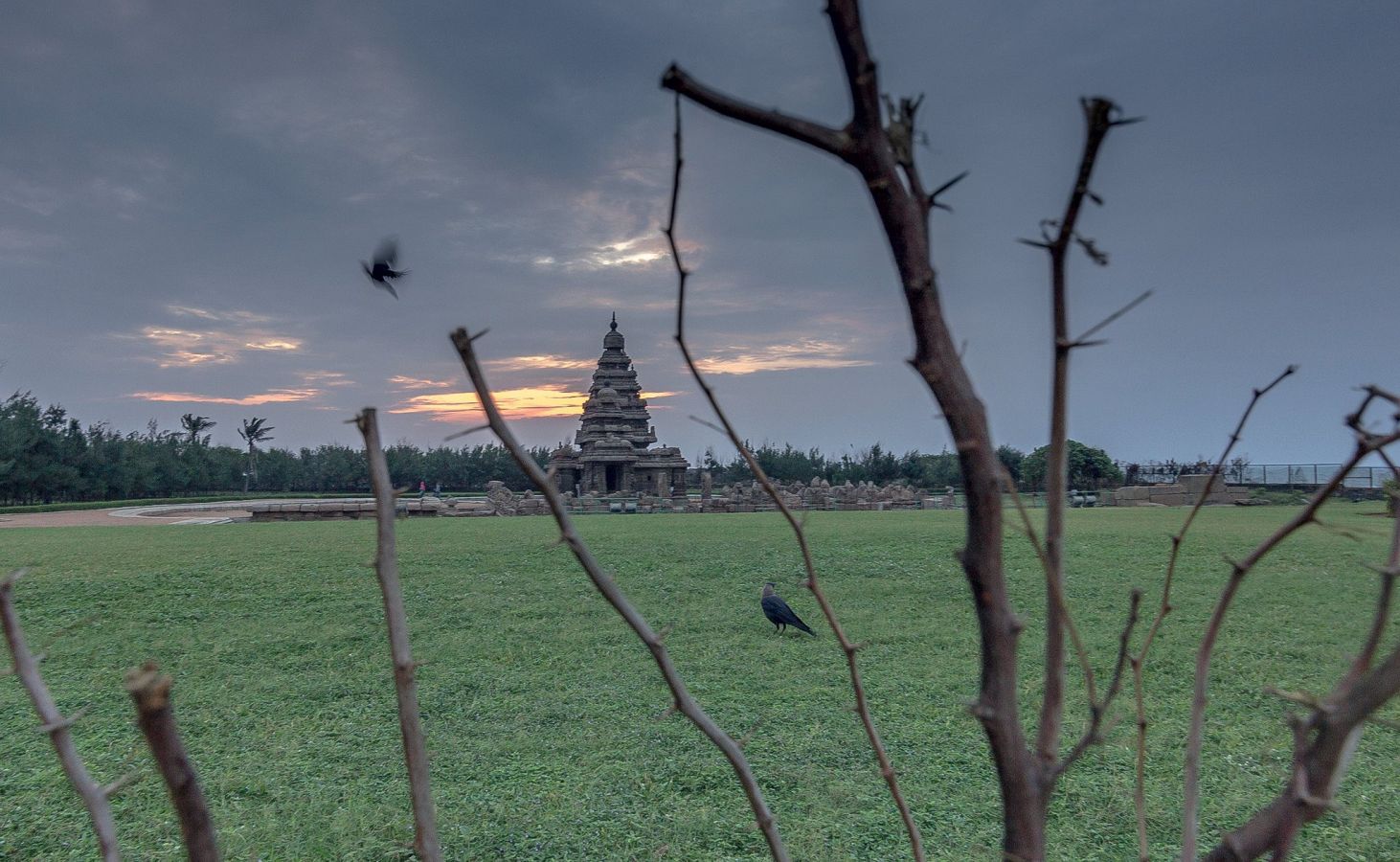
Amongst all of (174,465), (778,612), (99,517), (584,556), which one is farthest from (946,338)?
(174,465)

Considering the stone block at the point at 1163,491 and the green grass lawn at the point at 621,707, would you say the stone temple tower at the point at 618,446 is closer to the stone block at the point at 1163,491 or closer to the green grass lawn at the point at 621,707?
the stone block at the point at 1163,491

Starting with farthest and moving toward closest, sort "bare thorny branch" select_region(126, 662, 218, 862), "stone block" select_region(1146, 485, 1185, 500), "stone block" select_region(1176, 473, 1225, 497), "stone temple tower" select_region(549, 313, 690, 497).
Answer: "stone temple tower" select_region(549, 313, 690, 497) → "stone block" select_region(1146, 485, 1185, 500) → "stone block" select_region(1176, 473, 1225, 497) → "bare thorny branch" select_region(126, 662, 218, 862)

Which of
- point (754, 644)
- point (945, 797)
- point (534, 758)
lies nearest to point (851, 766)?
point (945, 797)

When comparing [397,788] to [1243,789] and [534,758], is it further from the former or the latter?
[1243,789]

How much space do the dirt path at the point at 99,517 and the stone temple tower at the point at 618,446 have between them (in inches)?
442

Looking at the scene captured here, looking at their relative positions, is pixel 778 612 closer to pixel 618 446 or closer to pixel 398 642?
pixel 398 642

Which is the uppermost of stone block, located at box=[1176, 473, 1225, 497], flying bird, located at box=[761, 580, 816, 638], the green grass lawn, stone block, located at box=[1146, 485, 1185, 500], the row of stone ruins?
stone block, located at box=[1176, 473, 1225, 497]

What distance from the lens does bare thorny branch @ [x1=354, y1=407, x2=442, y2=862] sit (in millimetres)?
758

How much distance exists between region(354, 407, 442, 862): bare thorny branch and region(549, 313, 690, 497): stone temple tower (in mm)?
30907

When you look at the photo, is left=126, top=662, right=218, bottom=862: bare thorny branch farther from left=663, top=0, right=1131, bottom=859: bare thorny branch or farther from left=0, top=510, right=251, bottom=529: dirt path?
left=0, top=510, right=251, bottom=529: dirt path

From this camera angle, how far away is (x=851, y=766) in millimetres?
3869

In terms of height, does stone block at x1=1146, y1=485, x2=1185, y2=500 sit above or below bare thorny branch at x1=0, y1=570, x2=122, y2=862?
above

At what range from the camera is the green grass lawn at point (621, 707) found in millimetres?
3268

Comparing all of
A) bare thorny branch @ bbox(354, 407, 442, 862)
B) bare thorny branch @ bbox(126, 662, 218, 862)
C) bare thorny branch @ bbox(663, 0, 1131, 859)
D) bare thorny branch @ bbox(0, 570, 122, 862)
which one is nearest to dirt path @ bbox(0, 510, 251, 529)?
bare thorny branch @ bbox(0, 570, 122, 862)
